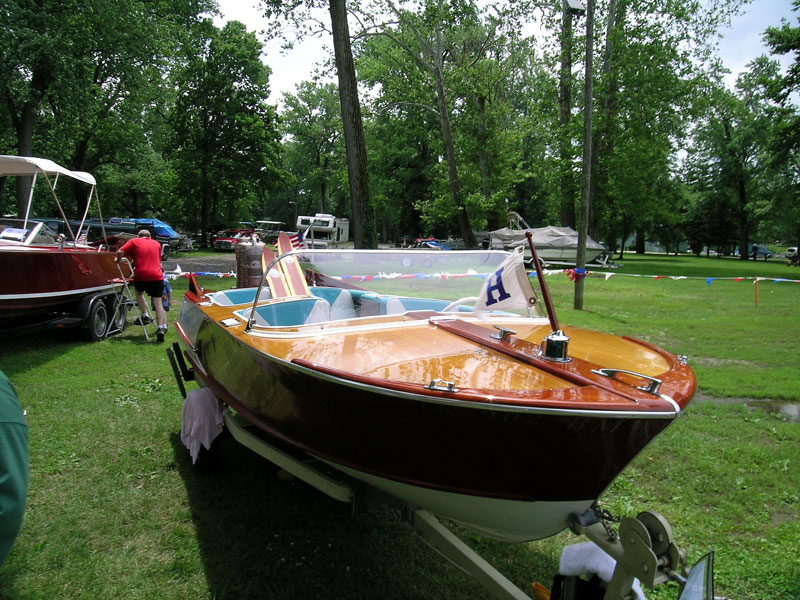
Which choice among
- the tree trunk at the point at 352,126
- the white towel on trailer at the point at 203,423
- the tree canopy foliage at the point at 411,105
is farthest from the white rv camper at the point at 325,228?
the white towel on trailer at the point at 203,423

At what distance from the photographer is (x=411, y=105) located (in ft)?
64.6

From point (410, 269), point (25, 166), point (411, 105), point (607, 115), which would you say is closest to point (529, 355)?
point (410, 269)

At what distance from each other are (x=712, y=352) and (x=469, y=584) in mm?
6925

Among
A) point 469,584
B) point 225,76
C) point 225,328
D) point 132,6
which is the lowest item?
point 469,584

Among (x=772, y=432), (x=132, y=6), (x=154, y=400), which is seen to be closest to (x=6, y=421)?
(x=154, y=400)

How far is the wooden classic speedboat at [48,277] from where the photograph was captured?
21.4ft

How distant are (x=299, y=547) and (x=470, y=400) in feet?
5.86

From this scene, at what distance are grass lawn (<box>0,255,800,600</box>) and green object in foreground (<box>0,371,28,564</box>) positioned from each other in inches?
55.3

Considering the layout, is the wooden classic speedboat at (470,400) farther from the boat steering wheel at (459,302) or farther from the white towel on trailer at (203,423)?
the white towel on trailer at (203,423)

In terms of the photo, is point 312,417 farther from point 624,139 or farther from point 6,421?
point 624,139

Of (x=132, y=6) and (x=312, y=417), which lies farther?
(x=132, y=6)

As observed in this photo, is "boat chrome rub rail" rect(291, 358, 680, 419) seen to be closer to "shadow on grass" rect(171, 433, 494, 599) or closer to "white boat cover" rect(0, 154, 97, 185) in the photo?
"shadow on grass" rect(171, 433, 494, 599)

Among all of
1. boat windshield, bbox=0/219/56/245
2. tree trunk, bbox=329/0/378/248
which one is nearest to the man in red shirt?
boat windshield, bbox=0/219/56/245

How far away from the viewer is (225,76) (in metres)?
31.6
